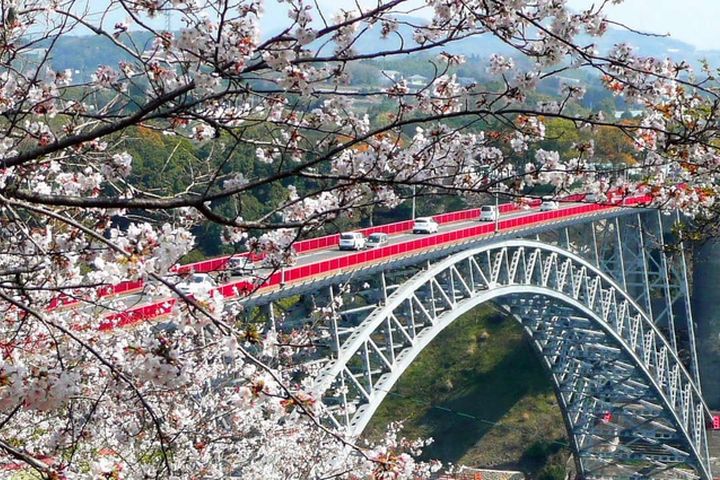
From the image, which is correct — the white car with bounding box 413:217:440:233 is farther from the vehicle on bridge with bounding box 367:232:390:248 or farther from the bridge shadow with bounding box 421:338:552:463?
the bridge shadow with bounding box 421:338:552:463

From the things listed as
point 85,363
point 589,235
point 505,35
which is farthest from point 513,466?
point 505,35

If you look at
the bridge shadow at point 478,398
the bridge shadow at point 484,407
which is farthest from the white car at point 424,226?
the bridge shadow at point 478,398

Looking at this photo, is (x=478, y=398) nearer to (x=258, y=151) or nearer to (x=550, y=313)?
(x=550, y=313)

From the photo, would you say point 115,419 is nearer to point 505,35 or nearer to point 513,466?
point 505,35

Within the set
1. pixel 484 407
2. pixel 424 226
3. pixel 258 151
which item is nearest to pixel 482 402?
pixel 484 407

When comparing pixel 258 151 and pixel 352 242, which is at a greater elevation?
pixel 352 242
